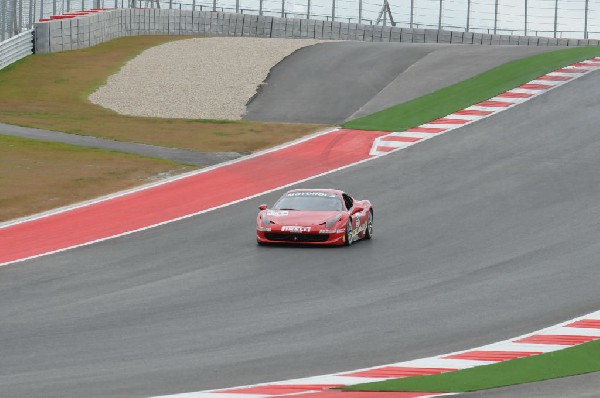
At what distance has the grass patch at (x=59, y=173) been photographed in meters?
28.2

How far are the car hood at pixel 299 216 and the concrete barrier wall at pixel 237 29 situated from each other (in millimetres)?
30314

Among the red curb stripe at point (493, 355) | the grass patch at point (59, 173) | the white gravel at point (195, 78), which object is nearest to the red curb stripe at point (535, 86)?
A: the white gravel at point (195, 78)

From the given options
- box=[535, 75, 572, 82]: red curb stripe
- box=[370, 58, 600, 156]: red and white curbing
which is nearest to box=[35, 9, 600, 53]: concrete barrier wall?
box=[370, 58, 600, 156]: red and white curbing

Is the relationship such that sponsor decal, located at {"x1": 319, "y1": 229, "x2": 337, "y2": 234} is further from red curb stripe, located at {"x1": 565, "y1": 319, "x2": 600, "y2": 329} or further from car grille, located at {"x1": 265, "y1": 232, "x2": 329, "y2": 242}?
red curb stripe, located at {"x1": 565, "y1": 319, "x2": 600, "y2": 329}

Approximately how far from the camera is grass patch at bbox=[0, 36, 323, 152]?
120 ft

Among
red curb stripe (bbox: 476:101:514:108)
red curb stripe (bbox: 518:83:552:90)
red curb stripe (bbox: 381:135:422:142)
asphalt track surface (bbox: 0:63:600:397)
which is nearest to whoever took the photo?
asphalt track surface (bbox: 0:63:600:397)

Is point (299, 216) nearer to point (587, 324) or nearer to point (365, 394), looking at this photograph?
point (587, 324)

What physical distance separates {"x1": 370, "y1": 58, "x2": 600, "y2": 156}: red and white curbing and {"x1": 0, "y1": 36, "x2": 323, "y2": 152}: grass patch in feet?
10.4

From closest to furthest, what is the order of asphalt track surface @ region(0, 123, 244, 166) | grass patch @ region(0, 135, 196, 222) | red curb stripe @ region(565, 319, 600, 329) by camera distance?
red curb stripe @ region(565, 319, 600, 329) → grass patch @ region(0, 135, 196, 222) → asphalt track surface @ region(0, 123, 244, 166)

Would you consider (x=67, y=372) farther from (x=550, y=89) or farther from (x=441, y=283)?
(x=550, y=89)

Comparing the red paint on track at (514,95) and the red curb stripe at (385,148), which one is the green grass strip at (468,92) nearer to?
the red paint on track at (514,95)

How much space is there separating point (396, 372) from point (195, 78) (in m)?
33.7

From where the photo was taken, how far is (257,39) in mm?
54031

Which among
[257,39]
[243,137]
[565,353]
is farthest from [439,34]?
[565,353]
